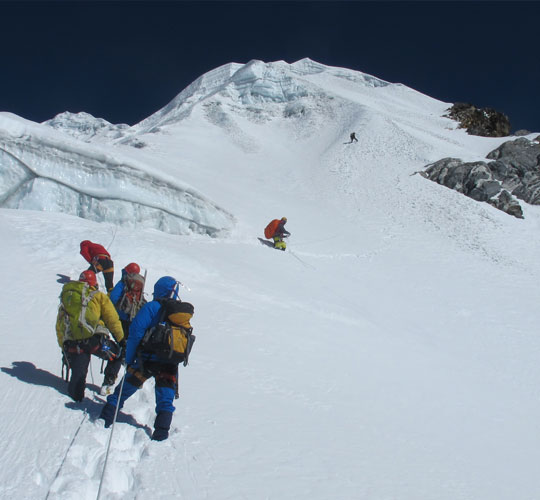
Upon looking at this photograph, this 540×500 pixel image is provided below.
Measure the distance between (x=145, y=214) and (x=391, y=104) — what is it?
37689mm

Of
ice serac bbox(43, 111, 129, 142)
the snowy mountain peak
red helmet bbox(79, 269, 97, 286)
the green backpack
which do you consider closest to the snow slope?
the green backpack

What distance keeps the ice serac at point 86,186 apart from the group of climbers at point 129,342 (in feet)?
25.4

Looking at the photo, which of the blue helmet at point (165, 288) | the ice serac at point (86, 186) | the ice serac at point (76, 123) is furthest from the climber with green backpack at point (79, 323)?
the ice serac at point (76, 123)

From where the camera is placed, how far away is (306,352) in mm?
6449

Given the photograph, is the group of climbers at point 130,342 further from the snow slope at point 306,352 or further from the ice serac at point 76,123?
the ice serac at point 76,123

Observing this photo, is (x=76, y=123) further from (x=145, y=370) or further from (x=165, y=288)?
(x=145, y=370)

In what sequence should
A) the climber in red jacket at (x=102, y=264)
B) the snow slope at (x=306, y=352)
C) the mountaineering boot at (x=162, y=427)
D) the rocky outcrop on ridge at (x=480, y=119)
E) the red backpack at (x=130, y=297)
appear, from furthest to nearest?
the rocky outcrop on ridge at (x=480, y=119) < the climber in red jacket at (x=102, y=264) < the red backpack at (x=130, y=297) < the mountaineering boot at (x=162, y=427) < the snow slope at (x=306, y=352)

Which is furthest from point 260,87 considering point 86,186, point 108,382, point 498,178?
point 108,382

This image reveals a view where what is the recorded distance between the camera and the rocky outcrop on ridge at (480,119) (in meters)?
40.1

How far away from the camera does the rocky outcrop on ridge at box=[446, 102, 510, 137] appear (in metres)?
40.1

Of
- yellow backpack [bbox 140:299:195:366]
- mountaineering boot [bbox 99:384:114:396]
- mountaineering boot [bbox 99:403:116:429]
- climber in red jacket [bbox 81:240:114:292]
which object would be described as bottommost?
mountaineering boot [bbox 99:384:114:396]

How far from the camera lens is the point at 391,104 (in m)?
43.5

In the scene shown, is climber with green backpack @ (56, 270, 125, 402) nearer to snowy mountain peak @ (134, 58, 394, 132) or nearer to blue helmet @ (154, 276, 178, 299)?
blue helmet @ (154, 276, 178, 299)

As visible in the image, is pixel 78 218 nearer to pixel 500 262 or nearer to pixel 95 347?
pixel 95 347
